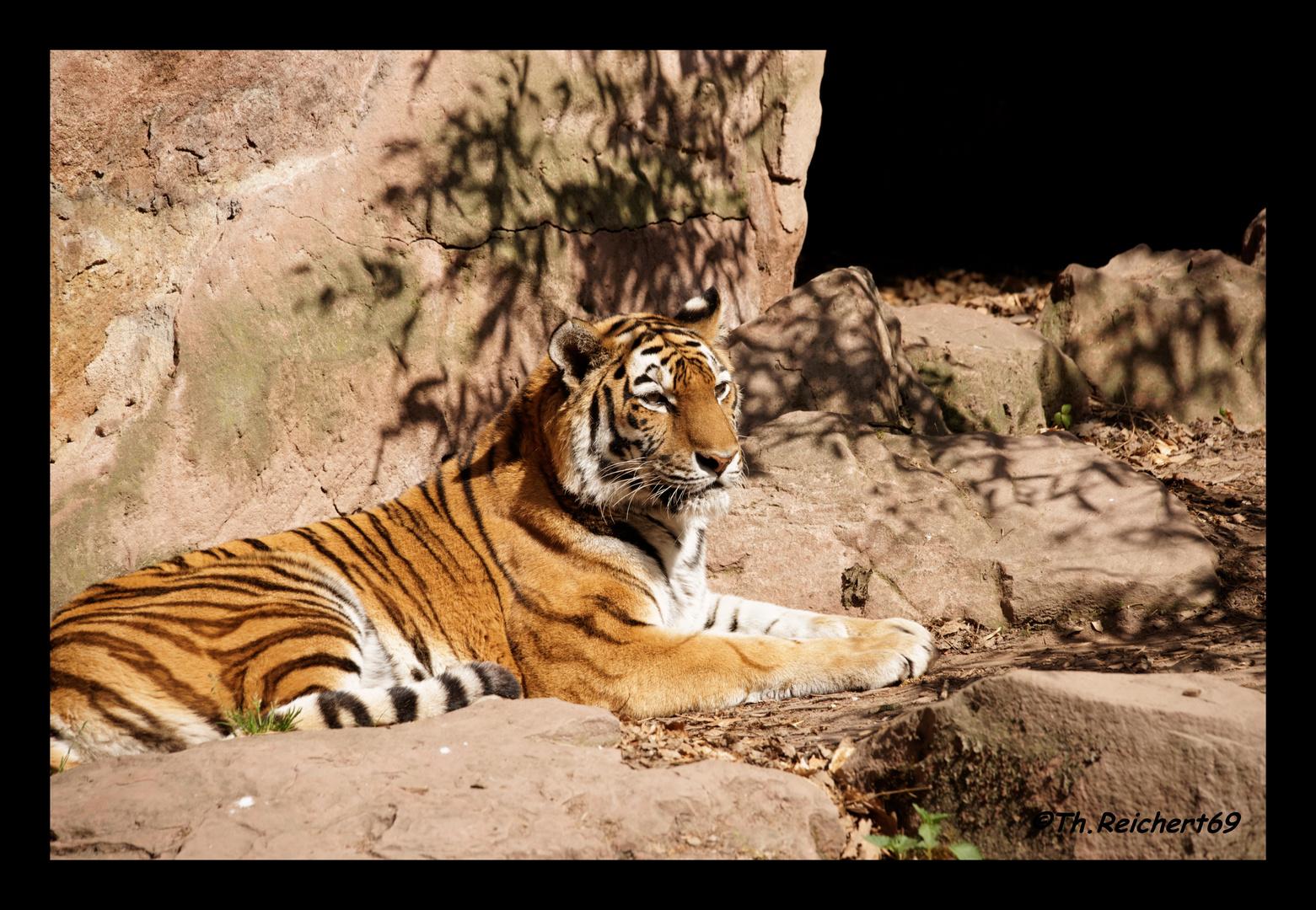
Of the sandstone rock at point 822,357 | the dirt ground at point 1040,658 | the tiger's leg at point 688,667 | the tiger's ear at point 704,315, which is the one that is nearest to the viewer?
the dirt ground at point 1040,658

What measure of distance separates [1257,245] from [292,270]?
6.78m

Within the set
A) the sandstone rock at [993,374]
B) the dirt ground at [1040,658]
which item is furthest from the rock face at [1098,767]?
the sandstone rock at [993,374]

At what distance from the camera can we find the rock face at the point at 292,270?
13.8ft

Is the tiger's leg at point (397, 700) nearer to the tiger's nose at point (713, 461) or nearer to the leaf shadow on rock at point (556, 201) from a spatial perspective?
the tiger's nose at point (713, 461)

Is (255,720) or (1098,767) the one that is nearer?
(1098,767)

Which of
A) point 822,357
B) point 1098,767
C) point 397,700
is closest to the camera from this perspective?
point 1098,767

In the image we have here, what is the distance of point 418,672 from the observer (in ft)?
12.8

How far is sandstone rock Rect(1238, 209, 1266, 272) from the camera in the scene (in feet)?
23.5

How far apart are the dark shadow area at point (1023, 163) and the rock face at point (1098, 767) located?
290 inches

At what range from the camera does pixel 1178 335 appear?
6.84 m

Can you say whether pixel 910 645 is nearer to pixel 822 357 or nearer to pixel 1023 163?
pixel 822 357

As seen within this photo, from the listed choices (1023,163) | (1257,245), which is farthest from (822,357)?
(1023,163)

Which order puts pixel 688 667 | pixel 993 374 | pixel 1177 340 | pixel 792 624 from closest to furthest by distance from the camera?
pixel 688 667 → pixel 792 624 → pixel 993 374 → pixel 1177 340

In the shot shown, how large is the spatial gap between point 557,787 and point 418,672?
4.76 ft
